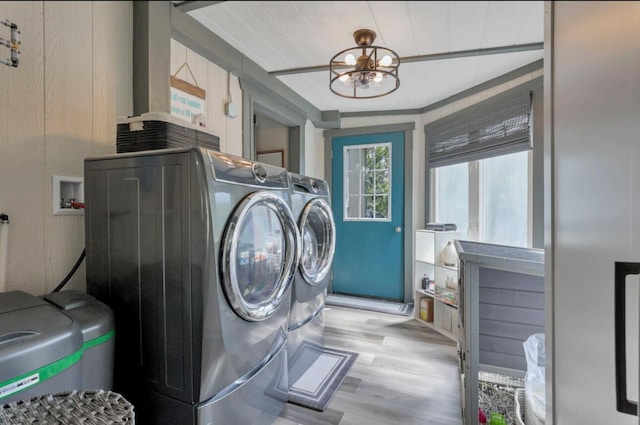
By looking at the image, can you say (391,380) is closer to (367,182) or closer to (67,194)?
(67,194)

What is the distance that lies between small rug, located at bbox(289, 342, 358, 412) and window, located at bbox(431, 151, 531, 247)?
145 centimetres

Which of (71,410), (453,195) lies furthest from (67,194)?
(453,195)

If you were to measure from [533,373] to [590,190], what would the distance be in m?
0.85

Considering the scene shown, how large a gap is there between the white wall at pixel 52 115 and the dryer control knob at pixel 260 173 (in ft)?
2.51

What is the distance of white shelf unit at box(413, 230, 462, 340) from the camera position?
7.70 feet

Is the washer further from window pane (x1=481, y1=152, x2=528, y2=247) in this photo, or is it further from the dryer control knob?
window pane (x1=481, y1=152, x2=528, y2=247)

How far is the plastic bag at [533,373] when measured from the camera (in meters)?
1.06

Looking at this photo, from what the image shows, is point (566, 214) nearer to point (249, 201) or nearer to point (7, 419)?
point (249, 201)

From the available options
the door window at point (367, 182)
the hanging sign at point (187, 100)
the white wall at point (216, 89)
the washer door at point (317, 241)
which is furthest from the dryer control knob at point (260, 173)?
the door window at point (367, 182)

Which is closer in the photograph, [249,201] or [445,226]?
[249,201]

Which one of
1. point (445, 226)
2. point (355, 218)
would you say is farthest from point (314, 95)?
point (445, 226)

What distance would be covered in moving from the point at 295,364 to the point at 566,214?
1.50 metres

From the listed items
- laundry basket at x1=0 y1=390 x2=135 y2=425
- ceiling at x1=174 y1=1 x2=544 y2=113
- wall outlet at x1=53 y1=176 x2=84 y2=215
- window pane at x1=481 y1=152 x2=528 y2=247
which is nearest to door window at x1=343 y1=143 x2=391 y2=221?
ceiling at x1=174 y1=1 x2=544 y2=113

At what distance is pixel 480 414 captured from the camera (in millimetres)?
1308
